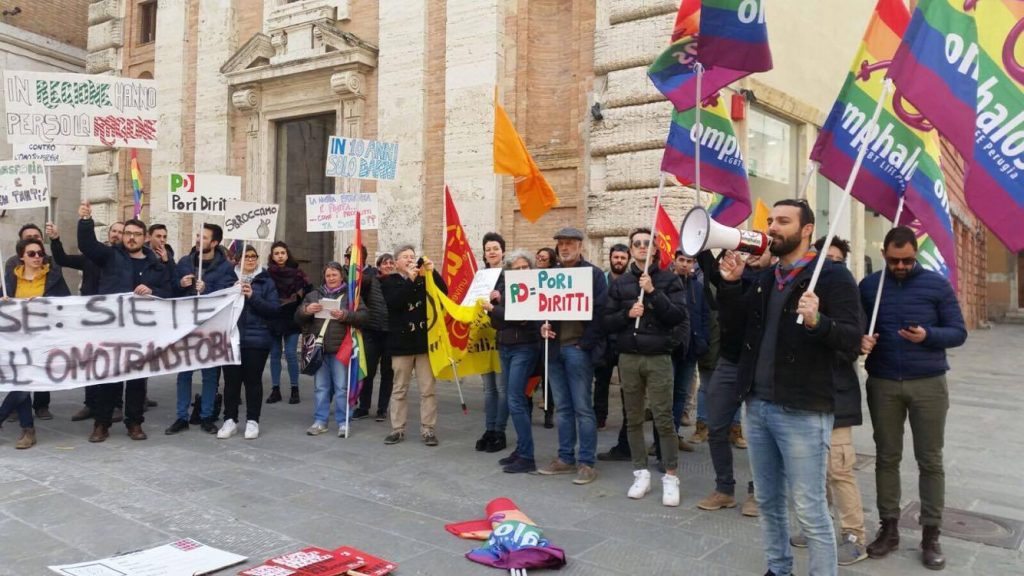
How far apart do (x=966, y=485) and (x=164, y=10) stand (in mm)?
16680

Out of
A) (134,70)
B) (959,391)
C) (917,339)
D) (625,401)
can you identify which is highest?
(134,70)

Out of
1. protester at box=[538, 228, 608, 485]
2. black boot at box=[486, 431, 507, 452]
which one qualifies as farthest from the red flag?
black boot at box=[486, 431, 507, 452]

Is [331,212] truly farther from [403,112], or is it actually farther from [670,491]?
[670,491]

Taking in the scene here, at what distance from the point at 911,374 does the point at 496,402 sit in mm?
3784

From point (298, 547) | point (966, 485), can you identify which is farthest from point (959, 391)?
point (298, 547)

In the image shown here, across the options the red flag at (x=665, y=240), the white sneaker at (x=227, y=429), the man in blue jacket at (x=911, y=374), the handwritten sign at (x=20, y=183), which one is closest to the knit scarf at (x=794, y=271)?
the man in blue jacket at (x=911, y=374)

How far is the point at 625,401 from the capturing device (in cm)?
555

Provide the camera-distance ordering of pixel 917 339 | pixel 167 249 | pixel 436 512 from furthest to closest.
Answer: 1. pixel 167 249
2. pixel 436 512
3. pixel 917 339

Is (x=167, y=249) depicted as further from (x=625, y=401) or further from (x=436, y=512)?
(x=625, y=401)

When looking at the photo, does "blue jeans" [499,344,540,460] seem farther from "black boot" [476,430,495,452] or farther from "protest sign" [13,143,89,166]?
"protest sign" [13,143,89,166]

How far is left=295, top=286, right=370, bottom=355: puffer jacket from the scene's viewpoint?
292 inches

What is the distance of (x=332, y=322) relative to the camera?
7.50 m

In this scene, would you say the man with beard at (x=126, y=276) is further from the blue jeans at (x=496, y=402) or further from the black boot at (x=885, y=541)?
the black boot at (x=885, y=541)

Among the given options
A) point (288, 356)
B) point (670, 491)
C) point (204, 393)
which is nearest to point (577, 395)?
point (670, 491)
